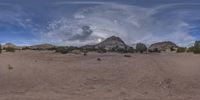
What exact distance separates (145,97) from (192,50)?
18.9 meters

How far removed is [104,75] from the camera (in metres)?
30.1

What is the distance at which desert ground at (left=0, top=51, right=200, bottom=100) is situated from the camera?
84.4 feet

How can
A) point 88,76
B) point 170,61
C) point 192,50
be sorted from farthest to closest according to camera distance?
point 192,50
point 170,61
point 88,76

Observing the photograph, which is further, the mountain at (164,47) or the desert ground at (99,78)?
the mountain at (164,47)

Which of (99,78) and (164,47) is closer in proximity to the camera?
(99,78)

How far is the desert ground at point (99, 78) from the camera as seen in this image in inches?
1013

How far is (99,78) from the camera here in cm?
2936

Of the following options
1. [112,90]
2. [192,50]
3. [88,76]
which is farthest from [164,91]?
[192,50]

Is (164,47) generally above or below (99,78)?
above

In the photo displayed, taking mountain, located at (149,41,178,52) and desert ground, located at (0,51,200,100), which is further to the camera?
mountain, located at (149,41,178,52)

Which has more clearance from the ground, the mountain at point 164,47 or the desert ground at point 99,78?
the mountain at point 164,47

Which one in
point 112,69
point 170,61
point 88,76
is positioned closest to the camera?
point 88,76

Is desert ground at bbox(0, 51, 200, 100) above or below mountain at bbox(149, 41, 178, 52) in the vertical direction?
below

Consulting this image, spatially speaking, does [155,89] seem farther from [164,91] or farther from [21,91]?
[21,91]
